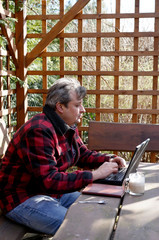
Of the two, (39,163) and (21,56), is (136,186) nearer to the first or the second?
(39,163)

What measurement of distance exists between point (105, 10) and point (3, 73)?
3.23 metres

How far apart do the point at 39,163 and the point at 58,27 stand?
2364mm

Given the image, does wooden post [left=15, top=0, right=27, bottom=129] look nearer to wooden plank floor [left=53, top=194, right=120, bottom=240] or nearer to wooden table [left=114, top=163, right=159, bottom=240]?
wooden table [left=114, top=163, right=159, bottom=240]

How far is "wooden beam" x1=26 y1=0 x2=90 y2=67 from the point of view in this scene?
360 cm

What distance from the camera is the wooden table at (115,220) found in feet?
3.51

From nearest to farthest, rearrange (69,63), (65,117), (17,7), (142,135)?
(65,117) < (142,135) < (17,7) < (69,63)

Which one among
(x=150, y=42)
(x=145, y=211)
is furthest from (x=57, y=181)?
(x=150, y=42)

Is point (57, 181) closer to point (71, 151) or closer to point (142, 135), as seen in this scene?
point (71, 151)

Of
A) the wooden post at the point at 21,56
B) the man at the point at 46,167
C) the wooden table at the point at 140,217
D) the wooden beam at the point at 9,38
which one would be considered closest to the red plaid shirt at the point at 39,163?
the man at the point at 46,167

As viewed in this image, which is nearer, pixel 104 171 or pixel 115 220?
pixel 115 220

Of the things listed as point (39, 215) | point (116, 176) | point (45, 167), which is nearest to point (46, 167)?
point (45, 167)

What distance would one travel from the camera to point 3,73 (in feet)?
11.2

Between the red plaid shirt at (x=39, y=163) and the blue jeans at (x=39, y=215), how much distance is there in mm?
37

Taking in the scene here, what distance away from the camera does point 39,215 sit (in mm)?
1648
